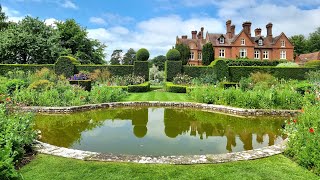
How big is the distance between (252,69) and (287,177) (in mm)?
16884

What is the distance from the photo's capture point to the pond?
5.24 metres

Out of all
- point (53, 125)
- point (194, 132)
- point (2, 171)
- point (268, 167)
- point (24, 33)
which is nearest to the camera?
point (2, 171)

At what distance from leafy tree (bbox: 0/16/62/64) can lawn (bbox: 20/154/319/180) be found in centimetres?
2449

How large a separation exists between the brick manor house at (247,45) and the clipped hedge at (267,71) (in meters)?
15.6

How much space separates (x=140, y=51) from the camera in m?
19.0

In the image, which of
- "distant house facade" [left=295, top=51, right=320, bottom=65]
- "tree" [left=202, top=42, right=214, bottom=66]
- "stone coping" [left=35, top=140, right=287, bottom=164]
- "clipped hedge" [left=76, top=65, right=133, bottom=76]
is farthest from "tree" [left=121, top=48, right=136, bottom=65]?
"stone coping" [left=35, top=140, right=287, bottom=164]

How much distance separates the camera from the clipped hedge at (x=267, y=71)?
753 inches

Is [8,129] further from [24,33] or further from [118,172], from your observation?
[24,33]

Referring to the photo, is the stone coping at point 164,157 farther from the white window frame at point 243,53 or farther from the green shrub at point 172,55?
the white window frame at point 243,53

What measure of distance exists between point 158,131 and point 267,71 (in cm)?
1515

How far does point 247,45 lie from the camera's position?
35375 mm

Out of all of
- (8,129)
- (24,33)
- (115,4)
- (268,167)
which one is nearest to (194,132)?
(268,167)

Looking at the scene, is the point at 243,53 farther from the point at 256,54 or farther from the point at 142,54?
the point at 142,54

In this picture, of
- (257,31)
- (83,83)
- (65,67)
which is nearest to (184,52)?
(257,31)
